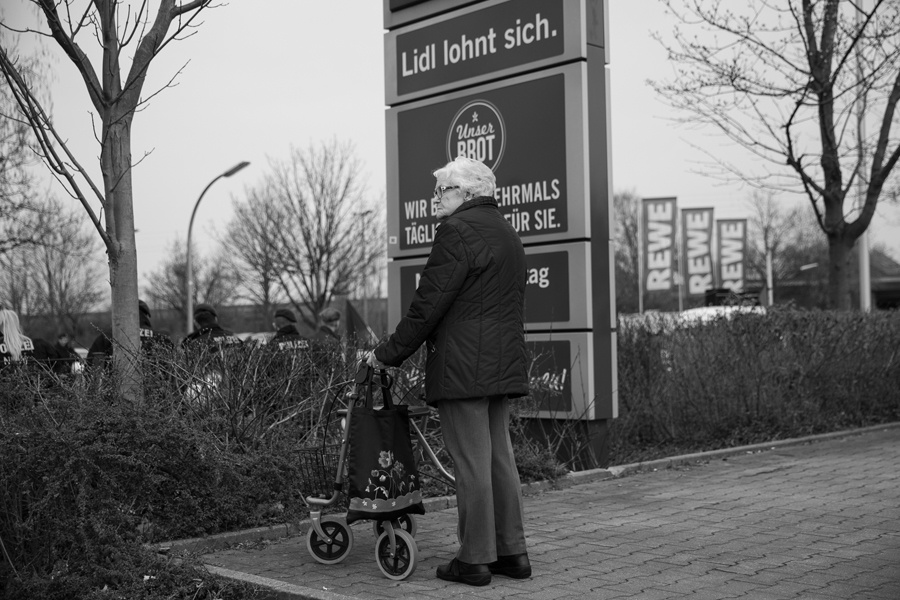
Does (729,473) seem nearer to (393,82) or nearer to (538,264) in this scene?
(538,264)

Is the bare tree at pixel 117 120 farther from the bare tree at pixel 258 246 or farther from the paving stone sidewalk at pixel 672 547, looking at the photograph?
the bare tree at pixel 258 246

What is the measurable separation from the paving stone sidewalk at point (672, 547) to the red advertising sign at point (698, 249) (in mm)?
28984

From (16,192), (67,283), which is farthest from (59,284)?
(16,192)

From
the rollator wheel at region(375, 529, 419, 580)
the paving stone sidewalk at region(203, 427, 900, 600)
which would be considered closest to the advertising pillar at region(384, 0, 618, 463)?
the paving stone sidewalk at region(203, 427, 900, 600)

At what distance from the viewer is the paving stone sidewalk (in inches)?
192

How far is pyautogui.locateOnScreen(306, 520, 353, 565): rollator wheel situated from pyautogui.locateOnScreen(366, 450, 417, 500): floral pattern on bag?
1.47ft

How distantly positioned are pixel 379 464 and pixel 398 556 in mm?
467

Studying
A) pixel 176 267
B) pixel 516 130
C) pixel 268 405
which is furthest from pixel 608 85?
pixel 176 267

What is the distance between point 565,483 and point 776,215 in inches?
2368

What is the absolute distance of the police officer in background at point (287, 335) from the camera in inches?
296

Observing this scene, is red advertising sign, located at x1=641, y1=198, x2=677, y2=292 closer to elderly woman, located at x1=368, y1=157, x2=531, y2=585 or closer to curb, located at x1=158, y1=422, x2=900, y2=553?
curb, located at x1=158, y1=422, x2=900, y2=553

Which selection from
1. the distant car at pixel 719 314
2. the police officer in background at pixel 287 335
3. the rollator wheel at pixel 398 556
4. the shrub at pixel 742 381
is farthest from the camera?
the distant car at pixel 719 314

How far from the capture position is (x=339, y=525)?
17.9 ft

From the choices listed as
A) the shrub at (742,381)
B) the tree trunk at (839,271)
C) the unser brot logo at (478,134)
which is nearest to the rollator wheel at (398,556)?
the unser brot logo at (478,134)
